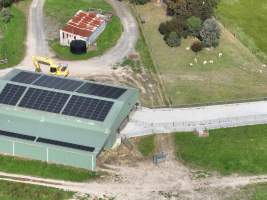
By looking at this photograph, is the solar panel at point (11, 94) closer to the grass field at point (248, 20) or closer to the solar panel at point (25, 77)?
the solar panel at point (25, 77)

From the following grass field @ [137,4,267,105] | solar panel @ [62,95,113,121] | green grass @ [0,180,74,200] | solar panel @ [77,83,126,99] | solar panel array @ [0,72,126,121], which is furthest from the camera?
grass field @ [137,4,267,105]

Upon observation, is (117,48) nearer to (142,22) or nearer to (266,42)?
(142,22)

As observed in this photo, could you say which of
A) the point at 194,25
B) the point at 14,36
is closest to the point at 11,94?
the point at 14,36

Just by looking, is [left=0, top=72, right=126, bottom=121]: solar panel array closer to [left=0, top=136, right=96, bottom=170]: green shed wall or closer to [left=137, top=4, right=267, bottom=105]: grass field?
[left=0, top=136, right=96, bottom=170]: green shed wall

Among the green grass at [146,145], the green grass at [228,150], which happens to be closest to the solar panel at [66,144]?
the green grass at [146,145]

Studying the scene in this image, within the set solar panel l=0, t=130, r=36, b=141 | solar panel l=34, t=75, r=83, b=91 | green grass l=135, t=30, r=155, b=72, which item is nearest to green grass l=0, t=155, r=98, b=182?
solar panel l=0, t=130, r=36, b=141

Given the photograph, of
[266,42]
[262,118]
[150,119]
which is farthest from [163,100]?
[266,42]
